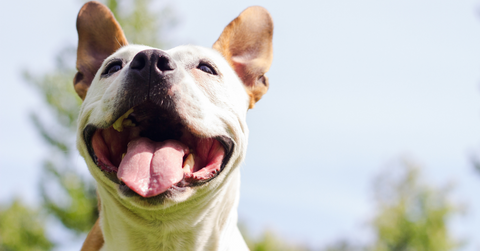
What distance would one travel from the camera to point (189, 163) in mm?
2654

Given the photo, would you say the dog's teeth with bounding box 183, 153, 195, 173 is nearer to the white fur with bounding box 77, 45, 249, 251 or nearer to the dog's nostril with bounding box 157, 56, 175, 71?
the white fur with bounding box 77, 45, 249, 251

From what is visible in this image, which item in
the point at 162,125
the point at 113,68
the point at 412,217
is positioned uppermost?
the point at 113,68

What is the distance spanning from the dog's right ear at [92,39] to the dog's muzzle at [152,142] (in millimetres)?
1209

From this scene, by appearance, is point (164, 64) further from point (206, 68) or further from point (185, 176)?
point (185, 176)

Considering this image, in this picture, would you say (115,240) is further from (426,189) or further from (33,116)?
(426,189)

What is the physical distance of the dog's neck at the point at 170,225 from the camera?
9.15ft

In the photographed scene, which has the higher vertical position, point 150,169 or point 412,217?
point 150,169

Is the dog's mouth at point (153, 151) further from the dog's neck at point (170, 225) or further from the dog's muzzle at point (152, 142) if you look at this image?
the dog's neck at point (170, 225)

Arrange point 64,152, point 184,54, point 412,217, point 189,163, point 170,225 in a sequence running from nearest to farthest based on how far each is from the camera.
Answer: point 189,163
point 170,225
point 184,54
point 64,152
point 412,217

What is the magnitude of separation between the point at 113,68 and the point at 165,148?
87 cm

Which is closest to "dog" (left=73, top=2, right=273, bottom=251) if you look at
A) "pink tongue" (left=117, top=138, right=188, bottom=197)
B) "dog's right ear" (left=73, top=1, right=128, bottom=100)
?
"pink tongue" (left=117, top=138, right=188, bottom=197)

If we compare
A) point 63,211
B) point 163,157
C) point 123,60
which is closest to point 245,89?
point 123,60

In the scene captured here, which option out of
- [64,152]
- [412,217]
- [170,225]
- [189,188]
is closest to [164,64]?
[189,188]

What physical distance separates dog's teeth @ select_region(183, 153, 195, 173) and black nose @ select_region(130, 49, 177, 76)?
56 cm
